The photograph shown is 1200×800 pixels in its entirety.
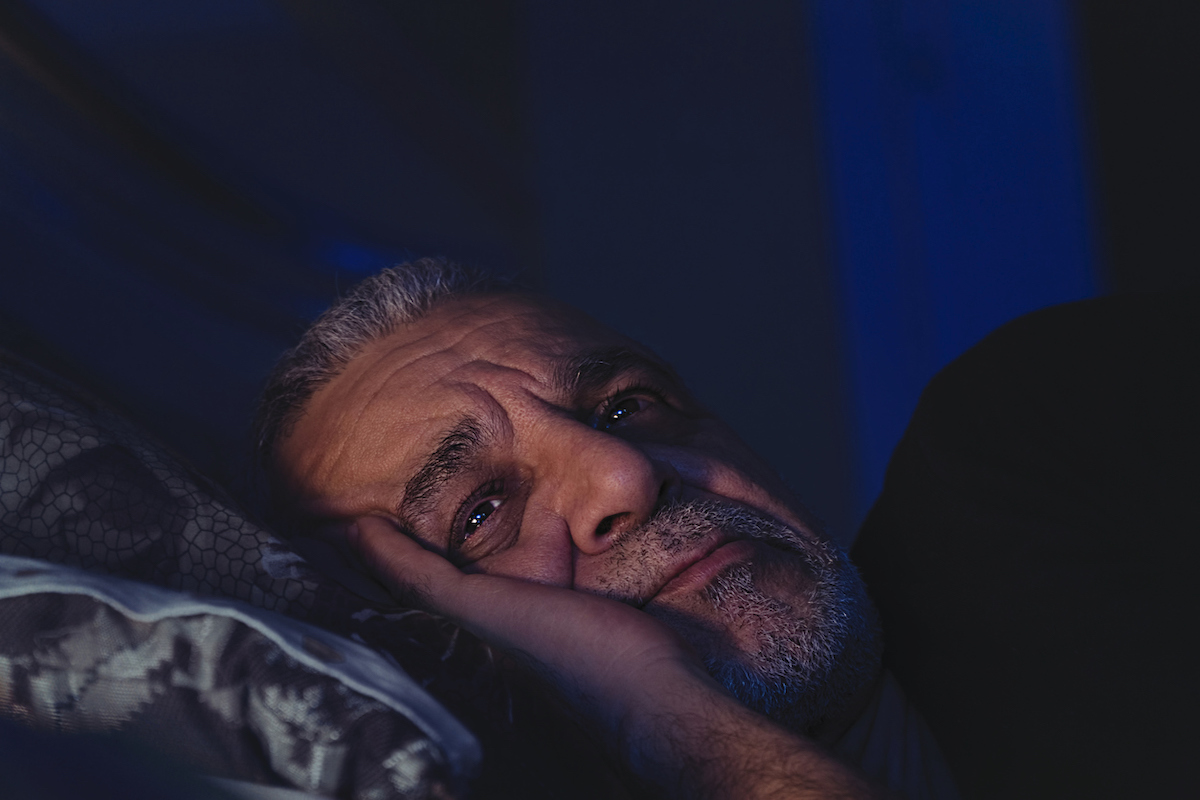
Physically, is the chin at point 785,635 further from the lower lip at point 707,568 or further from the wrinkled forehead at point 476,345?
the wrinkled forehead at point 476,345

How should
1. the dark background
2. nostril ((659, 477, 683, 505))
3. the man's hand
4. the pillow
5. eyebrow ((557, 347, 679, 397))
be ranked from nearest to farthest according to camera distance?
the pillow → the man's hand → nostril ((659, 477, 683, 505)) → eyebrow ((557, 347, 679, 397)) → the dark background

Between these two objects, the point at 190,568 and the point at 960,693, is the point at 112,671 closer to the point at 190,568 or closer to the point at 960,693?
the point at 190,568

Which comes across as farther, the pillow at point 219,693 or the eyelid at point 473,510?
the eyelid at point 473,510

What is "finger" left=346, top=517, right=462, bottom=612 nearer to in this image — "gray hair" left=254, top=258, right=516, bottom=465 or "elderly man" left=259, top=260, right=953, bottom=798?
"elderly man" left=259, top=260, right=953, bottom=798

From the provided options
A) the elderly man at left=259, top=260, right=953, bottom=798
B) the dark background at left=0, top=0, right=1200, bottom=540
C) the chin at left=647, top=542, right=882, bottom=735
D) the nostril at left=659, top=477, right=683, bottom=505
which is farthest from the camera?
the dark background at left=0, top=0, right=1200, bottom=540

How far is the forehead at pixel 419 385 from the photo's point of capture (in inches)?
40.9

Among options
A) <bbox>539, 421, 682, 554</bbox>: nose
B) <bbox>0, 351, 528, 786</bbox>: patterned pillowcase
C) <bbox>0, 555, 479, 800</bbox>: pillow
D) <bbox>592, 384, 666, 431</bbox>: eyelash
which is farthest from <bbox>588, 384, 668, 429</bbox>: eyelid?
<bbox>0, 555, 479, 800</bbox>: pillow

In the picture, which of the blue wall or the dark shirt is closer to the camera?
the dark shirt

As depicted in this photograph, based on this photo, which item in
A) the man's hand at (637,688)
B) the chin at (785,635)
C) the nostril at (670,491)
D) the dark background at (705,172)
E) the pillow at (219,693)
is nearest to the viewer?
the pillow at (219,693)

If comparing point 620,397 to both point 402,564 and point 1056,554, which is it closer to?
point 402,564

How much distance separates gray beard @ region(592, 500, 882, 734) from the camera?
0.84 meters

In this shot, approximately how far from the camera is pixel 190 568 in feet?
1.93

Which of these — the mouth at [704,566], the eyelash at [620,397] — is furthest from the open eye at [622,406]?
the mouth at [704,566]

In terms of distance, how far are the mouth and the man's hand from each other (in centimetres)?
15
